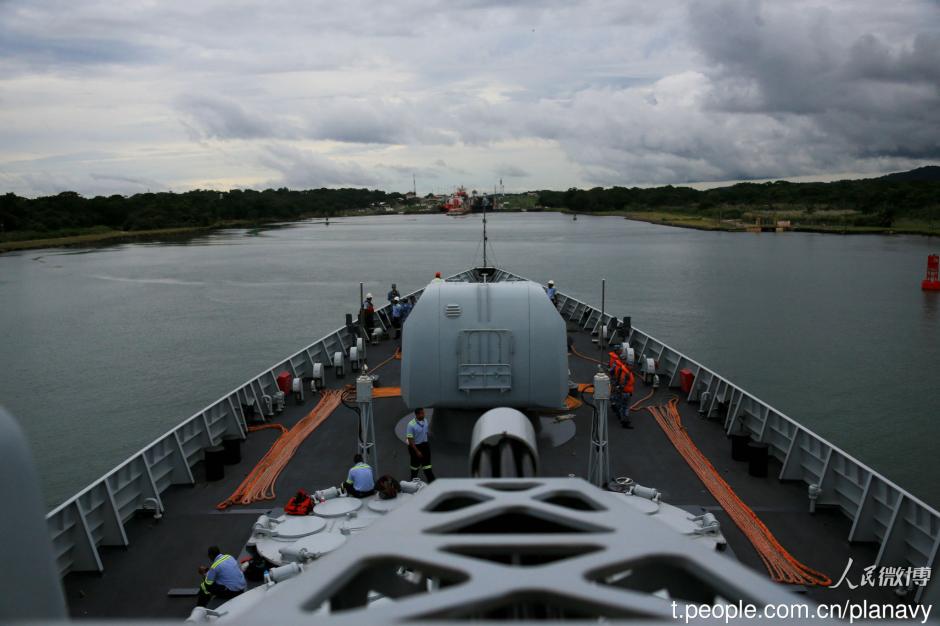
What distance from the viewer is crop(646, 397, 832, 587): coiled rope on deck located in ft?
22.8

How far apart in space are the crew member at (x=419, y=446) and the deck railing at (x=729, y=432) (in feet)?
10.2

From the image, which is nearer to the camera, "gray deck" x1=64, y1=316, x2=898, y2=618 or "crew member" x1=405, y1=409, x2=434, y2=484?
"gray deck" x1=64, y1=316, x2=898, y2=618

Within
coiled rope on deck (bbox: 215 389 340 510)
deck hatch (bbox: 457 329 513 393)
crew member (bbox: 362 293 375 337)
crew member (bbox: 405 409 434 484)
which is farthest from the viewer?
crew member (bbox: 362 293 375 337)

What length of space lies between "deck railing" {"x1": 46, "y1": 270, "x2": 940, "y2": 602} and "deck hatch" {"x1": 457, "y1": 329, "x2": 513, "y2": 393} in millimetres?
3934

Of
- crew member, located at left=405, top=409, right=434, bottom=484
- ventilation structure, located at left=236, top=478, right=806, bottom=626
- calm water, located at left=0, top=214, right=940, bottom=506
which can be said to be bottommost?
calm water, located at left=0, top=214, right=940, bottom=506

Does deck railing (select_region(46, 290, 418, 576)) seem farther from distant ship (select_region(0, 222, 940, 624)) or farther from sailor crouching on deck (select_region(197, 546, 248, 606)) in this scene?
sailor crouching on deck (select_region(197, 546, 248, 606))

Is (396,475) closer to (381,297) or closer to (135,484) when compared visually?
(135,484)

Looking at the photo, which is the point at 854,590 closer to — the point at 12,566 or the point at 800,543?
the point at 800,543

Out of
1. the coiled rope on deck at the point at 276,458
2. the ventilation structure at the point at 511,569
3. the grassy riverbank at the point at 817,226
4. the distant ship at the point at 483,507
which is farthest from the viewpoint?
the grassy riverbank at the point at 817,226

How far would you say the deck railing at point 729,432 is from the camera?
693 cm

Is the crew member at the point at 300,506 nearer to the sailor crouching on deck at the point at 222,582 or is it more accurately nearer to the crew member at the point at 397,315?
the sailor crouching on deck at the point at 222,582

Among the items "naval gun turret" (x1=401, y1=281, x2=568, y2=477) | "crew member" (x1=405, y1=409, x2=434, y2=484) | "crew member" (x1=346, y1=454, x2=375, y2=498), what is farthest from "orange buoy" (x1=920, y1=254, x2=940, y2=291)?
"crew member" (x1=346, y1=454, x2=375, y2=498)

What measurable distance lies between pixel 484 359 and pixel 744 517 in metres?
3.90

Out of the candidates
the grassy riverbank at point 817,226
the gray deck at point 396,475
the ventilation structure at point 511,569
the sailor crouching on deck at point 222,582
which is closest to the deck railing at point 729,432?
the gray deck at point 396,475
